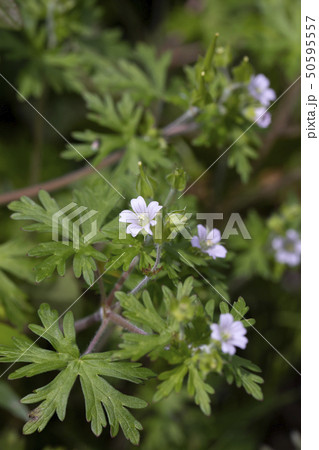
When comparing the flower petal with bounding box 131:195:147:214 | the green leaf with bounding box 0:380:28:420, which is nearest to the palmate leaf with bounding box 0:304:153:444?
the flower petal with bounding box 131:195:147:214

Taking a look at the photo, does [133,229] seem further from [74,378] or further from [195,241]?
[74,378]

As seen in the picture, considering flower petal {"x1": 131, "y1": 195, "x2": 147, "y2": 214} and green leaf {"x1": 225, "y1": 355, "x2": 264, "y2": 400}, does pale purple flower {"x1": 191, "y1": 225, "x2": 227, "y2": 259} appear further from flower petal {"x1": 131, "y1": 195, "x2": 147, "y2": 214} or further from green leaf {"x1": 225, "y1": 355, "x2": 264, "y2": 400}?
green leaf {"x1": 225, "y1": 355, "x2": 264, "y2": 400}

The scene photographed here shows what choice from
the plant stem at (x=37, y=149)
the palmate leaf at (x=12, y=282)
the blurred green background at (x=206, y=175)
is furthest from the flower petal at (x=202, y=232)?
the plant stem at (x=37, y=149)

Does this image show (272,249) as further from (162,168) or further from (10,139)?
(10,139)

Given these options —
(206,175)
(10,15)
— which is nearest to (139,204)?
(10,15)

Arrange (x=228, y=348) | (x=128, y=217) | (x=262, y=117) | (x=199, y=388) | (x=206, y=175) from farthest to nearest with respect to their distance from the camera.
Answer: (x=206, y=175) < (x=262, y=117) < (x=128, y=217) < (x=199, y=388) < (x=228, y=348)
